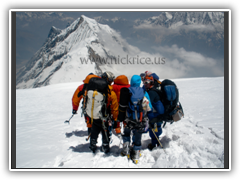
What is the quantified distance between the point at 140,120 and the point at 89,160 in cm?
170

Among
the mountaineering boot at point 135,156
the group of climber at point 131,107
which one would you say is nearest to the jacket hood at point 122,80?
the group of climber at point 131,107

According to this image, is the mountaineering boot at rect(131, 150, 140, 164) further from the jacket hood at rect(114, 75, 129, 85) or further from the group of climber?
the jacket hood at rect(114, 75, 129, 85)

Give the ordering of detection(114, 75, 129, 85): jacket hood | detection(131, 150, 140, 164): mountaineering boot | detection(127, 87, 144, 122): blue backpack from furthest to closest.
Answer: detection(114, 75, 129, 85): jacket hood → detection(131, 150, 140, 164): mountaineering boot → detection(127, 87, 144, 122): blue backpack

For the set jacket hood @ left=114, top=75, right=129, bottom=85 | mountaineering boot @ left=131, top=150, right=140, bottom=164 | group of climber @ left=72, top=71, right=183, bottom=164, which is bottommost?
mountaineering boot @ left=131, top=150, right=140, bottom=164

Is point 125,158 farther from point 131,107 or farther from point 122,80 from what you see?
point 122,80

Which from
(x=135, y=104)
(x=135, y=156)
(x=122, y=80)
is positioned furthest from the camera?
(x=122, y=80)

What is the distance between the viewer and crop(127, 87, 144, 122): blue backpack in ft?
10.1

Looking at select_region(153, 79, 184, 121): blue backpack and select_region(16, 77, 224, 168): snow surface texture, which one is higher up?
select_region(153, 79, 184, 121): blue backpack

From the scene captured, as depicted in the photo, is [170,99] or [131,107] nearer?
[131,107]

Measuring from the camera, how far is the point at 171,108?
3.50 metres

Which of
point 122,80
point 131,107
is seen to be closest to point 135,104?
point 131,107

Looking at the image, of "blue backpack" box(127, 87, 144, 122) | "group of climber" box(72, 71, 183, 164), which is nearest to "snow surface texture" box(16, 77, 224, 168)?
"group of climber" box(72, 71, 183, 164)

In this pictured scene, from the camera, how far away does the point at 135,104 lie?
309 centimetres
